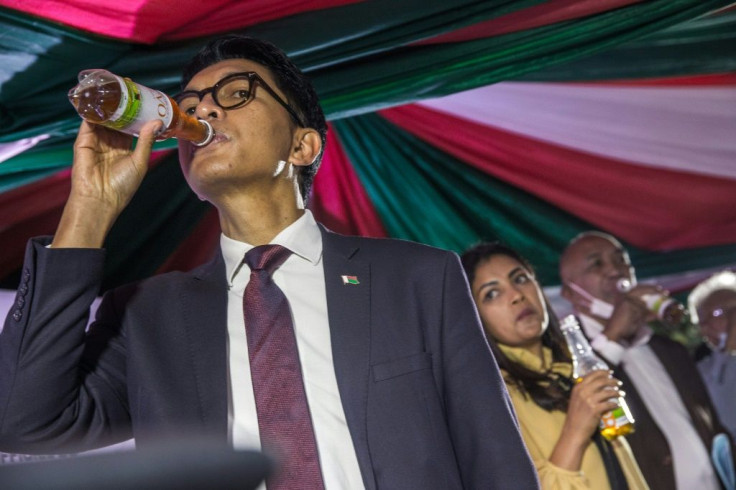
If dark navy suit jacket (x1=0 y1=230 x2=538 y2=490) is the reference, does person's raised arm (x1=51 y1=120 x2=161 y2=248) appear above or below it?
above

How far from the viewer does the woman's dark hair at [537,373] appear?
9.80 feet

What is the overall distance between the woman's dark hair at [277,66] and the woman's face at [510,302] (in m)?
1.11

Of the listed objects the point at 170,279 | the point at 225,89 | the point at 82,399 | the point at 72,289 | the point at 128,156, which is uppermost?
the point at 225,89

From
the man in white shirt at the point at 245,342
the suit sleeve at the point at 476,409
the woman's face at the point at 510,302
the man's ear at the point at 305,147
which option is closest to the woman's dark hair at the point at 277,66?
the man's ear at the point at 305,147

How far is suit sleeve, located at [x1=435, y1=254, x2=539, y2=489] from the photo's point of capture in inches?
66.5

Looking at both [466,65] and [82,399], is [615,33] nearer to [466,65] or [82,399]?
[466,65]

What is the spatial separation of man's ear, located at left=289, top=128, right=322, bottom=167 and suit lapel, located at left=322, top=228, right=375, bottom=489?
32 centimetres

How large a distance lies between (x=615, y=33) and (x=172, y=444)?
8.51 ft

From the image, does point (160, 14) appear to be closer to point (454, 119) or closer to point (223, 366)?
point (223, 366)

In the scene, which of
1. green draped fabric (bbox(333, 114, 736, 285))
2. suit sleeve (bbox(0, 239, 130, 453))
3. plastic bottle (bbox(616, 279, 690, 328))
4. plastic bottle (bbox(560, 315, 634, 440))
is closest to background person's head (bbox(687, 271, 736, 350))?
green draped fabric (bbox(333, 114, 736, 285))

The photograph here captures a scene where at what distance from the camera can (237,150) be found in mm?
1971

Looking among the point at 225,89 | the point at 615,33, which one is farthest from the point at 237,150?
the point at 615,33

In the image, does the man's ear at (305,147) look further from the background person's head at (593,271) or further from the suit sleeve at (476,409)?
the background person's head at (593,271)

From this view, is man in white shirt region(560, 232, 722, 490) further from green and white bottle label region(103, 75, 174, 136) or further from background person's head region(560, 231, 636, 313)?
green and white bottle label region(103, 75, 174, 136)
